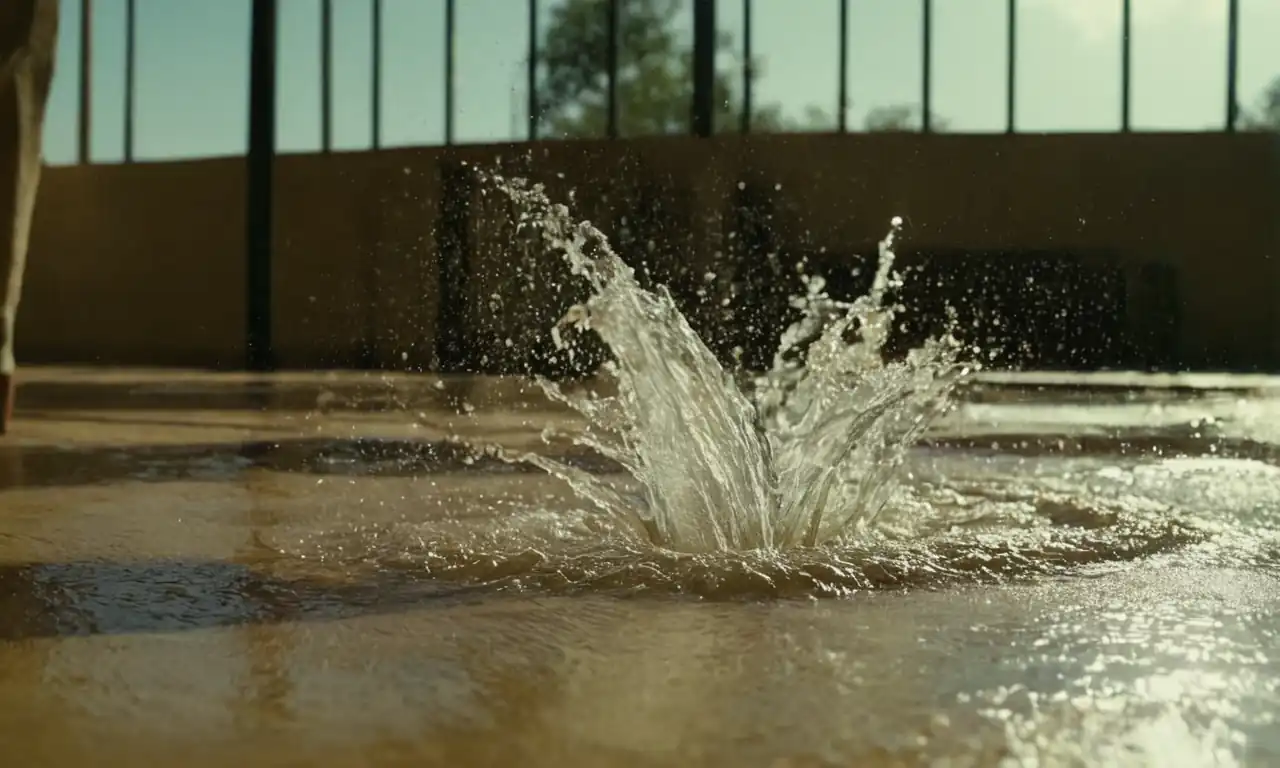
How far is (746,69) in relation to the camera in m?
12.1

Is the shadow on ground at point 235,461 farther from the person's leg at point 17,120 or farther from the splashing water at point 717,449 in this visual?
the splashing water at point 717,449

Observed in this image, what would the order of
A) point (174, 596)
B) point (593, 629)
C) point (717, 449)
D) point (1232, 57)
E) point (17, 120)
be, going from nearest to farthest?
point (593, 629)
point (174, 596)
point (717, 449)
point (17, 120)
point (1232, 57)

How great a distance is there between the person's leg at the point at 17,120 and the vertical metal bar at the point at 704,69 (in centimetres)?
813

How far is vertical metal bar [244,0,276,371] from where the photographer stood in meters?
12.7

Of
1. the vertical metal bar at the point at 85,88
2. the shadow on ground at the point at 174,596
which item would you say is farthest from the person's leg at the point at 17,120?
the vertical metal bar at the point at 85,88

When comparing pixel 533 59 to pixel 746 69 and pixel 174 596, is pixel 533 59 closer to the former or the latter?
pixel 746 69

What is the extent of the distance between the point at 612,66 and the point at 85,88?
19.3ft

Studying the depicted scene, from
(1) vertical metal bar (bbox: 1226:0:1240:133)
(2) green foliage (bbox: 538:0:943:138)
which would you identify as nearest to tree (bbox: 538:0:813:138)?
(2) green foliage (bbox: 538:0:943:138)

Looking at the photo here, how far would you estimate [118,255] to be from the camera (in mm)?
14289

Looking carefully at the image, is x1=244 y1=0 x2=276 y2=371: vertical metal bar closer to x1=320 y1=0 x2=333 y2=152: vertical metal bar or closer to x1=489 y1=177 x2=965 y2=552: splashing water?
x1=320 y1=0 x2=333 y2=152: vertical metal bar

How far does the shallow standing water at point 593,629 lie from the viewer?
1.43m

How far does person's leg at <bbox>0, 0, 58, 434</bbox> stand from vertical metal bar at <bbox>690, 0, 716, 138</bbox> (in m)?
8.13

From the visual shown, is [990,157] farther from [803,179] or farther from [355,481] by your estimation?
[355,481]

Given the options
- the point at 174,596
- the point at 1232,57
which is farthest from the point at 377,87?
the point at 174,596
